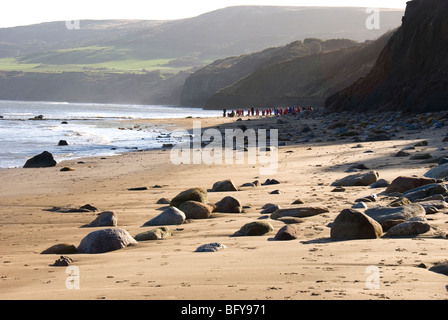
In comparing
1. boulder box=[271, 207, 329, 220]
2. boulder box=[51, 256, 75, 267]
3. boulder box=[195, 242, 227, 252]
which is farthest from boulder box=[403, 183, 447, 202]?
boulder box=[51, 256, 75, 267]

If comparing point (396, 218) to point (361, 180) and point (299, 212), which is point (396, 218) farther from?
point (361, 180)

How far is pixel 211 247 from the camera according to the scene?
5.44 metres

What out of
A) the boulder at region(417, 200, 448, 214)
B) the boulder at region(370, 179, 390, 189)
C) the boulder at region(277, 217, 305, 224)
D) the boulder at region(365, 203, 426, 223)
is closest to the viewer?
the boulder at region(365, 203, 426, 223)

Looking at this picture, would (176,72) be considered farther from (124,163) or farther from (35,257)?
(35,257)

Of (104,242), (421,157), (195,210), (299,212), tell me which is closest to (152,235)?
(104,242)

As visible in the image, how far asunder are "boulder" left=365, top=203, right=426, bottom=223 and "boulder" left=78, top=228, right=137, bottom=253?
7.97 ft

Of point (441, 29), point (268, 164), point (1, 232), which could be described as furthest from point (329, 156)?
point (441, 29)

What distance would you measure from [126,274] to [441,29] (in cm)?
3347

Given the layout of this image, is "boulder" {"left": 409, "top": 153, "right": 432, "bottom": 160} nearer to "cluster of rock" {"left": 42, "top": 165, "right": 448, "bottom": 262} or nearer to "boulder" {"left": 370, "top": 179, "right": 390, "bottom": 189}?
"boulder" {"left": 370, "top": 179, "right": 390, "bottom": 189}

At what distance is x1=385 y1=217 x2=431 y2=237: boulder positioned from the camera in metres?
5.43

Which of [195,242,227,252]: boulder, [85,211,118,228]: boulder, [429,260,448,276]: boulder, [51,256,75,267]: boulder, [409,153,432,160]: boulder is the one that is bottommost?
[85,211,118,228]: boulder

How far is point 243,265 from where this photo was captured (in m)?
4.62

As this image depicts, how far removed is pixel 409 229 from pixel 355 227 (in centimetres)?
48

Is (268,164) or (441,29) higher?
(441,29)
